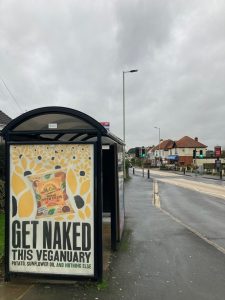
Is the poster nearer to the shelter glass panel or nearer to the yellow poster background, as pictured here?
the yellow poster background

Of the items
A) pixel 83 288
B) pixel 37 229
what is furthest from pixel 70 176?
pixel 83 288

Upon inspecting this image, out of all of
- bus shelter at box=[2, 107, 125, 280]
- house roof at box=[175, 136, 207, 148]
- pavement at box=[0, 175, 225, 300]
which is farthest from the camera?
house roof at box=[175, 136, 207, 148]

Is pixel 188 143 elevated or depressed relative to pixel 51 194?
elevated

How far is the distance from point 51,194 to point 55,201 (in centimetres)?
12

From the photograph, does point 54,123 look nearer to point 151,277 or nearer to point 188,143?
point 151,277

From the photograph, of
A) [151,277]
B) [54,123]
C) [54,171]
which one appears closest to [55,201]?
[54,171]

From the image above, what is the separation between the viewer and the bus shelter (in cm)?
564

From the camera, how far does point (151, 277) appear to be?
5980mm

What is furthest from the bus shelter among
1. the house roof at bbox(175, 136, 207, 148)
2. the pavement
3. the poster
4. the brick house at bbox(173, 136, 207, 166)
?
the house roof at bbox(175, 136, 207, 148)

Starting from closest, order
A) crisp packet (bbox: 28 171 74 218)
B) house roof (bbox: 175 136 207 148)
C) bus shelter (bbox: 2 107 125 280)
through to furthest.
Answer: bus shelter (bbox: 2 107 125 280)
crisp packet (bbox: 28 171 74 218)
house roof (bbox: 175 136 207 148)

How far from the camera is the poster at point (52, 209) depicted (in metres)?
5.65

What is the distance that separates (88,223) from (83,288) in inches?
35.2

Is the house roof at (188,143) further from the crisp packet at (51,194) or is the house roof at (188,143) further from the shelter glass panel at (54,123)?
the crisp packet at (51,194)

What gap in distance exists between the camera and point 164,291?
5.35 metres
